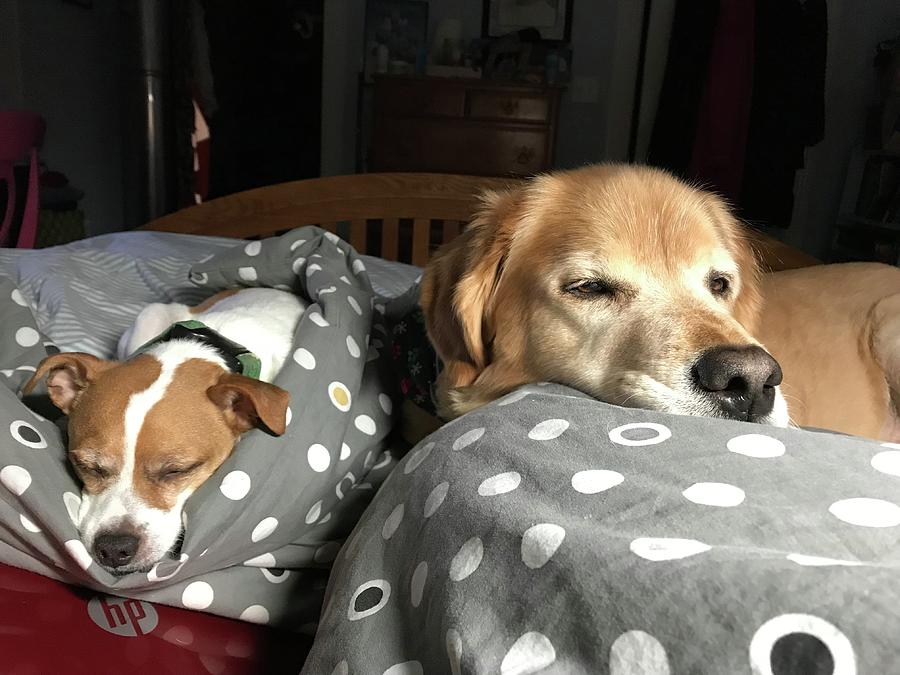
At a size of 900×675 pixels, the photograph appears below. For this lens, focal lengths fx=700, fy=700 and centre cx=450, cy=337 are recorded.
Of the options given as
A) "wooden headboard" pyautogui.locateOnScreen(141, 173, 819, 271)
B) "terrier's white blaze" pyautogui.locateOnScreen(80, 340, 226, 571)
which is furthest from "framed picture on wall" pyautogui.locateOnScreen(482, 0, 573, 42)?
"terrier's white blaze" pyautogui.locateOnScreen(80, 340, 226, 571)

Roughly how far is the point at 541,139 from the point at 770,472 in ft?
11.9

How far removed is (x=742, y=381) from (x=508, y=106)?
3.38 metres

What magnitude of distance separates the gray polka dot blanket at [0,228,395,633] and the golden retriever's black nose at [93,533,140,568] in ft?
0.18

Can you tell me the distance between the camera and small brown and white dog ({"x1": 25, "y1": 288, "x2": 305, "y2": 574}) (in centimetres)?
97

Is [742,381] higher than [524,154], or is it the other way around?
[524,154]

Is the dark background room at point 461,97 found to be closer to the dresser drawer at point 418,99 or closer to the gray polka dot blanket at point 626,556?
the dresser drawer at point 418,99

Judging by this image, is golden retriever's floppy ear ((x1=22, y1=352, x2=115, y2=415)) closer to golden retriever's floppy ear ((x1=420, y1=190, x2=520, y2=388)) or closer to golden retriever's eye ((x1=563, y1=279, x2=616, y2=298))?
golden retriever's floppy ear ((x1=420, y1=190, x2=520, y2=388))

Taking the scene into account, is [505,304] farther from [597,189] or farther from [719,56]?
[719,56]

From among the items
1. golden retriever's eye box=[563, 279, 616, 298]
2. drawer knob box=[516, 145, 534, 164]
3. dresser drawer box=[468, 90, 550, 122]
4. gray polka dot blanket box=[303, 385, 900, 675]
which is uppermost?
dresser drawer box=[468, 90, 550, 122]

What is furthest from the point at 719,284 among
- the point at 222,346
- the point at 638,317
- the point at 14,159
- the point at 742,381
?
the point at 14,159

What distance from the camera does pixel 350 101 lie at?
4.73 m

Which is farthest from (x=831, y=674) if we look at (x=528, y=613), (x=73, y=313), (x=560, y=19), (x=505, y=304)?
(x=560, y=19)

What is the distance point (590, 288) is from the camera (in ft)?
3.14

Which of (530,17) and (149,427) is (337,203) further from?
(530,17)
